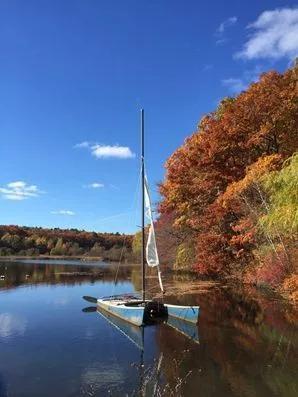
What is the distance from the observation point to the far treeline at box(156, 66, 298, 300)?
34344mm

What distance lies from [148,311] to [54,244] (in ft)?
463

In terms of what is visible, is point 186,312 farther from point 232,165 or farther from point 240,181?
point 232,165

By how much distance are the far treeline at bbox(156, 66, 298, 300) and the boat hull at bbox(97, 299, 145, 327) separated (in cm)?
1113

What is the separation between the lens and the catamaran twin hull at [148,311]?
23.7m

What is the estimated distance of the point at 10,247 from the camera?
490 feet

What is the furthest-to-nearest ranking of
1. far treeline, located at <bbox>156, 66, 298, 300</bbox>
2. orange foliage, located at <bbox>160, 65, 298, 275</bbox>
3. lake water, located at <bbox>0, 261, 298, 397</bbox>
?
orange foliage, located at <bbox>160, 65, 298, 275</bbox> < far treeline, located at <bbox>156, 66, 298, 300</bbox> < lake water, located at <bbox>0, 261, 298, 397</bbox>

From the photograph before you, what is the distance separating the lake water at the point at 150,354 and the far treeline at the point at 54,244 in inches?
4049

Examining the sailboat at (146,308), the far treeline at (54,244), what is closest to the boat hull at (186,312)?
the sailboat at (146,308)

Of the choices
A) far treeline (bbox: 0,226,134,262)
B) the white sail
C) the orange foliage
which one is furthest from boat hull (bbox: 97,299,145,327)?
far treeline (bbox: 0,226,134,262)

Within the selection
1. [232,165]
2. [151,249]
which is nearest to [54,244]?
[232,165]

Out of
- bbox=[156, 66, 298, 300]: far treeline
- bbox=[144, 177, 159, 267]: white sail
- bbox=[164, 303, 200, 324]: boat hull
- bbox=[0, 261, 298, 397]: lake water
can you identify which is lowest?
bbox=[0, 261, 298, 397]: lake water

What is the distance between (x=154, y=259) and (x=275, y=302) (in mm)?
9107

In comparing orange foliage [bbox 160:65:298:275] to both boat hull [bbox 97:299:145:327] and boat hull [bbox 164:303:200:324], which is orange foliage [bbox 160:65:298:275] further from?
boat hull [bbox 97:299:145:327]

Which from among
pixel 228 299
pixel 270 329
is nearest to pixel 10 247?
pixel 228 299
